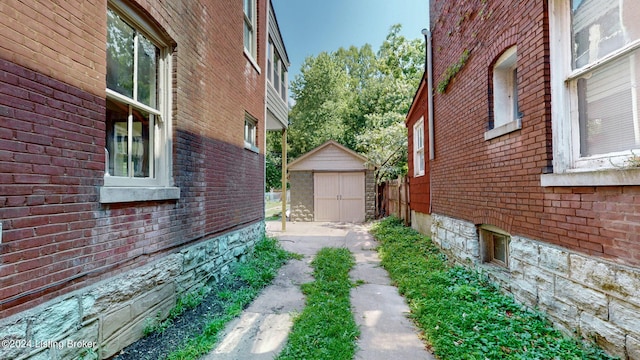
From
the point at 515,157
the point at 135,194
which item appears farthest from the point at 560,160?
the point at 135,194

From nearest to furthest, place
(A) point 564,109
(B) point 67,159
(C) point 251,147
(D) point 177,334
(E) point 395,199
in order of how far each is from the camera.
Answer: (B) point 67,159
(A) point 564,109
(D) point 177,334
(C) point 251,147
(E) point 395,199

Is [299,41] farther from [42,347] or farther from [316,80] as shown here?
[42,347]

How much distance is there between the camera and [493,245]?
164 inches

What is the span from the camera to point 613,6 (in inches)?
89.2

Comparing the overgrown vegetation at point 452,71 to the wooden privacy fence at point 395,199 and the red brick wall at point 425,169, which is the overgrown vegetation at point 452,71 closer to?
the red brick wall at point 425,169

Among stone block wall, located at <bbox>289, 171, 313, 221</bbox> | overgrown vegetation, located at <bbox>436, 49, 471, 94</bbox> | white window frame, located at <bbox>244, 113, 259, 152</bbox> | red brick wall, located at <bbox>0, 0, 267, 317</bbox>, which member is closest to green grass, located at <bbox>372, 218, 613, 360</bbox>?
red brick wall, located at <bbox>0, 0, 267, 317</bbox>

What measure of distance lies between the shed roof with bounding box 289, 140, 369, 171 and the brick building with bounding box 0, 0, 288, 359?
26.4 ft

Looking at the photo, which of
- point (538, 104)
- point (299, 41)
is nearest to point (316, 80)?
point (299, 41)

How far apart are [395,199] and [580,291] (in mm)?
8778

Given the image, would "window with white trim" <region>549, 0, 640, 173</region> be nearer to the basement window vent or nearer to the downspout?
the basement window vent

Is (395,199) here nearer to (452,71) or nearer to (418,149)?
(418,149)

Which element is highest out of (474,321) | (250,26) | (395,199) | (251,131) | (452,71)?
(250,26)

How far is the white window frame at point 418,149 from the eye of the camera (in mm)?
7840

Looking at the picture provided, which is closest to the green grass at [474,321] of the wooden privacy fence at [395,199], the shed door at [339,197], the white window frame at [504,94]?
the white window frame at [504,94]
